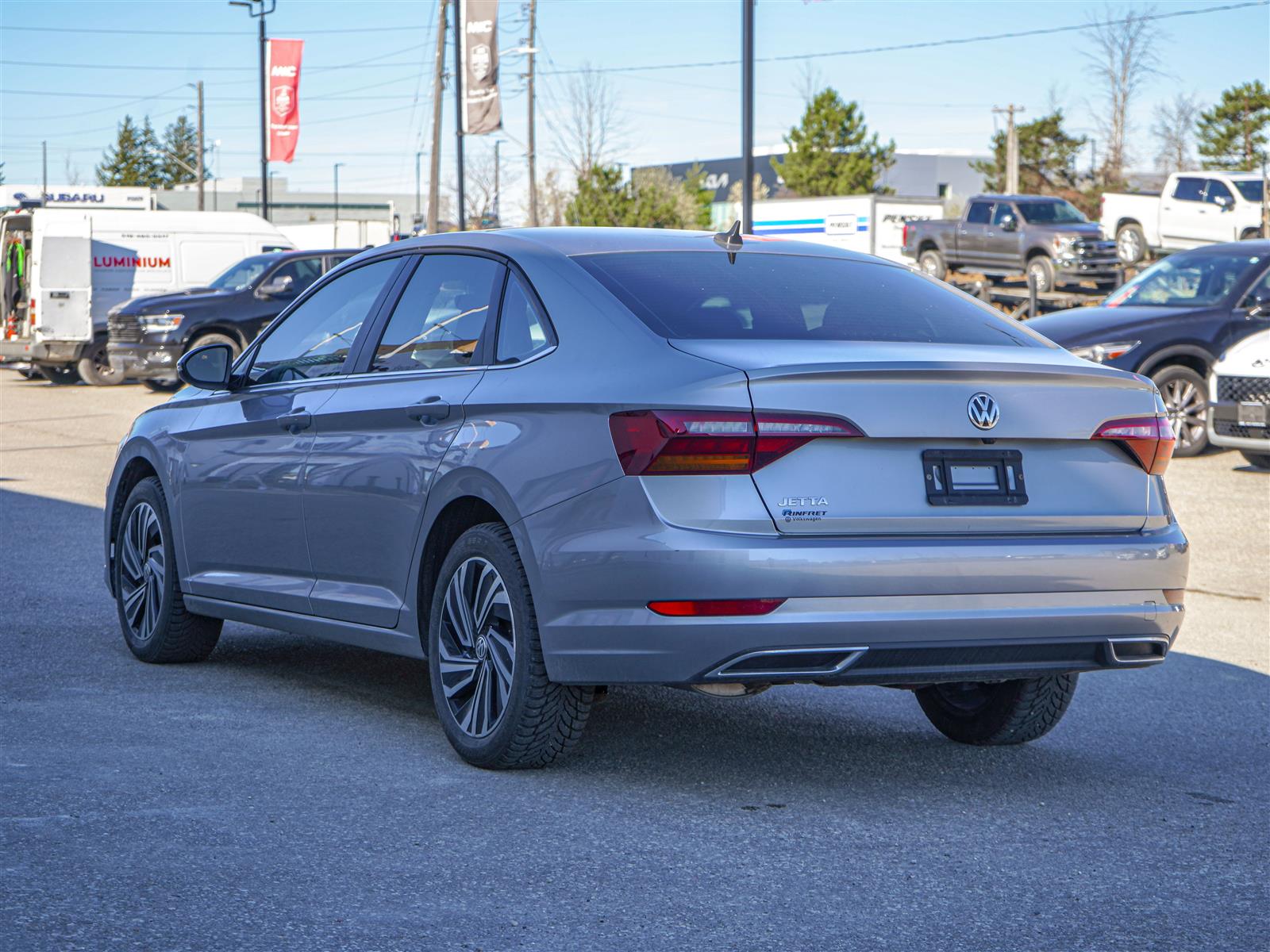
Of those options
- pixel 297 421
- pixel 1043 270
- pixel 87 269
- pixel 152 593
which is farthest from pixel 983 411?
pixel 1043 270

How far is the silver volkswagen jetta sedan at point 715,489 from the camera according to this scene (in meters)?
4.52

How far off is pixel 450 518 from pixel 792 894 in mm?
1859

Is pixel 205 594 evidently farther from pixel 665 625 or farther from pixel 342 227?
pixel 342 227

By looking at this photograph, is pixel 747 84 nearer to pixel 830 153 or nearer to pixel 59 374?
pixel 59 374

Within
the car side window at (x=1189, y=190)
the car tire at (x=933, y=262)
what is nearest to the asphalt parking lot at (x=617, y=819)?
the car tire at (x=933, y=262)

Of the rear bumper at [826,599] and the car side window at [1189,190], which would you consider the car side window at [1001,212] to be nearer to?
the car side window at [1189,190]

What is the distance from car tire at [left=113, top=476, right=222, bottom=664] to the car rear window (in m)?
2.60

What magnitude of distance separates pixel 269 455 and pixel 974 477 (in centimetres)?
277

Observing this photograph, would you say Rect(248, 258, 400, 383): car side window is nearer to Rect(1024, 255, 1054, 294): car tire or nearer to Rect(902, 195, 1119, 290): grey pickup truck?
Rect(902, 195, 1119, 290): grey pickup truck

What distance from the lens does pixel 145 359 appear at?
80.4ft

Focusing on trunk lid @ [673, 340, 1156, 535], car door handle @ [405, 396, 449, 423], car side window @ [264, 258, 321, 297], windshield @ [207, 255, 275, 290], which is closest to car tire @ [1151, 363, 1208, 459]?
trunk lid @ [673, 340, 1156, 535]

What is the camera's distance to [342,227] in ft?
174

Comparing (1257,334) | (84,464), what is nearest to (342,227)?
(84,464)

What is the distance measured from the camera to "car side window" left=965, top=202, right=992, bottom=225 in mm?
34812
